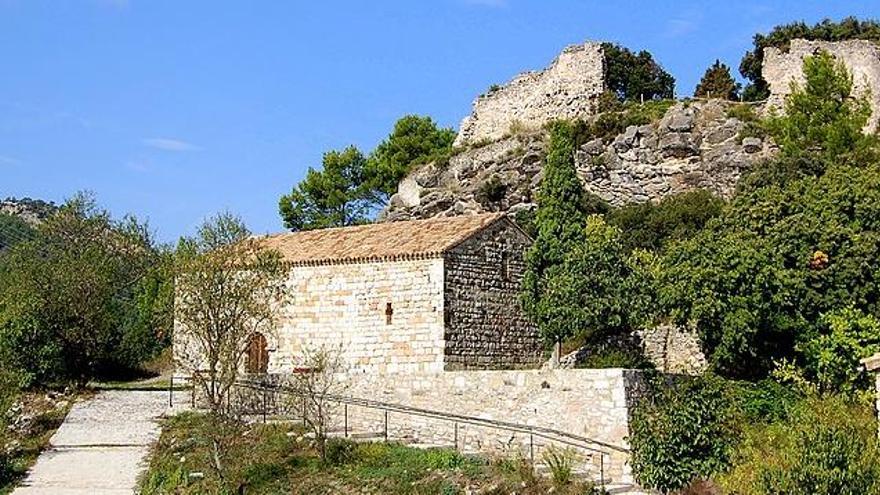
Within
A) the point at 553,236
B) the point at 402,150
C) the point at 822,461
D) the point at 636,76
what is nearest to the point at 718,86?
the point at 636,76

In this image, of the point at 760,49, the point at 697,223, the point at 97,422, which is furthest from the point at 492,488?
the point at 760,49

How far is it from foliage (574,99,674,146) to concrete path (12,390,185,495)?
3035 centimetres

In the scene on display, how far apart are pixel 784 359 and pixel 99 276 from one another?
927 inches

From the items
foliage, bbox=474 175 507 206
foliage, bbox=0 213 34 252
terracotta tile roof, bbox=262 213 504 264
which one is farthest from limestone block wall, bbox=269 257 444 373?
foliage, bbox=0 213 34 252

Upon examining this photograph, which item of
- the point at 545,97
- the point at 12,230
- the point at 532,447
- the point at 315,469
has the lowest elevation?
the point at 315,469

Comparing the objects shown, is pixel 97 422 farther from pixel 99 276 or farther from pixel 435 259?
pixel 435 259

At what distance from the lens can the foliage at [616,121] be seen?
2235 inches

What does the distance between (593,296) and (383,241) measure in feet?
23.3

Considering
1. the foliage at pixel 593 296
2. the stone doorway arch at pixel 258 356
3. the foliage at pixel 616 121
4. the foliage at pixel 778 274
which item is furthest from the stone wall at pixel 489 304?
the foliage at pixel 616 121

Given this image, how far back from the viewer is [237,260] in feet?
95.6

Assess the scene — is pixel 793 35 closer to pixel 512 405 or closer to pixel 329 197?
pixel 329 197

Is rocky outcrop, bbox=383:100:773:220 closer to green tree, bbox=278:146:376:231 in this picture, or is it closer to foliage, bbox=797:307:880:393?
green tree, bbox=278:146:376:231

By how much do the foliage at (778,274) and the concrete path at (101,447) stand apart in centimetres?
1485

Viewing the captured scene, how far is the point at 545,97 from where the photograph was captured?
63.1 m
